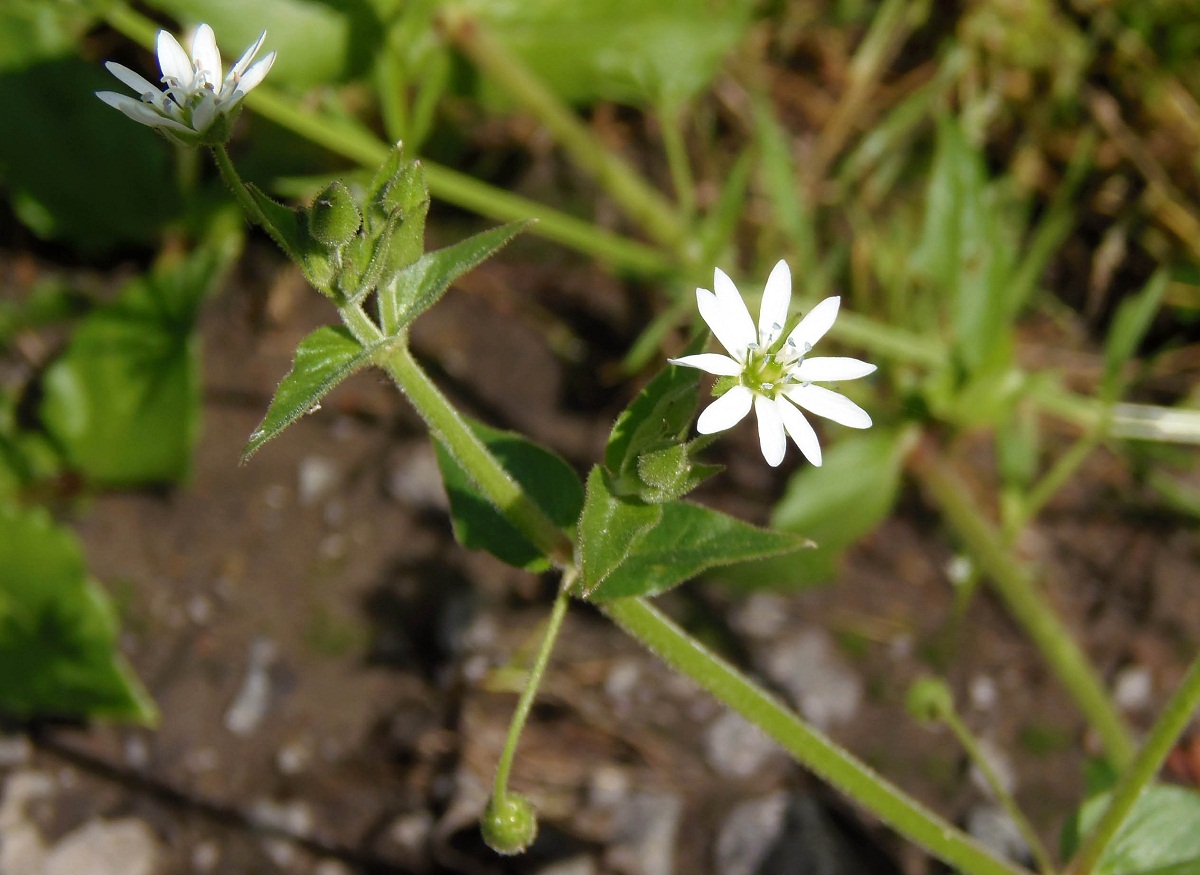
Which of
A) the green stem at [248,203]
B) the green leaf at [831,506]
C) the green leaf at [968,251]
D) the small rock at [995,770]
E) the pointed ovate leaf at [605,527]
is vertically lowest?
the small rock at [995,770]

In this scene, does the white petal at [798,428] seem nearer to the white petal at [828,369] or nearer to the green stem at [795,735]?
the white petal at [828,369]

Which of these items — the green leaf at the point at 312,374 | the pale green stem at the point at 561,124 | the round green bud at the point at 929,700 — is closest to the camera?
the green leaf at the point at 312,374

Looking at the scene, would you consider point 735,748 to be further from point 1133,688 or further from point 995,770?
point 1133,688

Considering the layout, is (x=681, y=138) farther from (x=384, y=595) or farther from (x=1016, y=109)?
(x=384, y=595)

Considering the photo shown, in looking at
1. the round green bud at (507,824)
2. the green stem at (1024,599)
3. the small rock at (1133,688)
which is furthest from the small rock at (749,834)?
the round green bud at (507,824)

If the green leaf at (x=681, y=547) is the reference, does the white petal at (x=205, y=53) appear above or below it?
above

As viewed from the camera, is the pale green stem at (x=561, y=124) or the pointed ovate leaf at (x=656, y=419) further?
the pale green stem at (x=561, y=124)

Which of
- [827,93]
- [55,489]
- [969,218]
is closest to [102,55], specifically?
[55,489]
